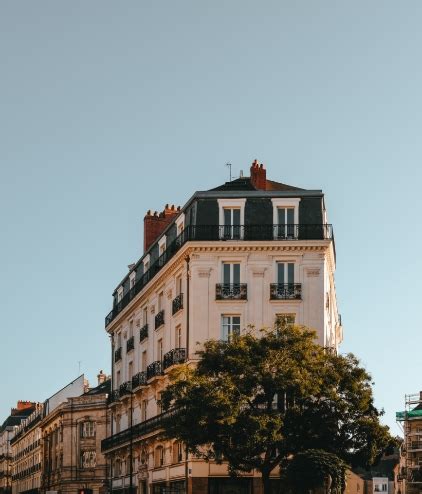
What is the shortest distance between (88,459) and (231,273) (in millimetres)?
41491

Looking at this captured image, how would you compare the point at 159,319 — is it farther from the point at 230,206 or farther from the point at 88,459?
Answer: the point at 88,459

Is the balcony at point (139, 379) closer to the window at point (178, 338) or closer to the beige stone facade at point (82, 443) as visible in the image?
the window at point (178, 338)

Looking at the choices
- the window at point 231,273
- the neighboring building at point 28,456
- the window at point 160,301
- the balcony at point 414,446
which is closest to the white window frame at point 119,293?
the window at point 160,301

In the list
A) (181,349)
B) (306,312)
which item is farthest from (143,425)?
(306,312)

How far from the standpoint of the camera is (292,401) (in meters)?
46.5

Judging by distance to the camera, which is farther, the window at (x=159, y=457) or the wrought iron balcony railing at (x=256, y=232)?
the window at (x=159, y=457)

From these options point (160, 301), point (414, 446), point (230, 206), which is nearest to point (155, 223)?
point (160, 301)

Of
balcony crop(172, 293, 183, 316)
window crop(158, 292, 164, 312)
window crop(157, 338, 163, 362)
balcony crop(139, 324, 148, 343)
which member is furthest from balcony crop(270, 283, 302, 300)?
balcony crop(139, 324, 148, 343)

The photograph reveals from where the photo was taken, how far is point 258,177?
197 ft

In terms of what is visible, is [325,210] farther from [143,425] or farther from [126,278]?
[126,278]

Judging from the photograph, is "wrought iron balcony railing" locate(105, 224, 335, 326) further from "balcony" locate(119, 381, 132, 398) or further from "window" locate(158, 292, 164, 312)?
"balcony" locate(119, 381, 132, 398)

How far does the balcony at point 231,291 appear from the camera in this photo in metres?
56.4

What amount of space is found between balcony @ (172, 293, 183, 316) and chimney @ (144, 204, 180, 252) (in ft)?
43.3

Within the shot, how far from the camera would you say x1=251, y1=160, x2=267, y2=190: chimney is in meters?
59.8
